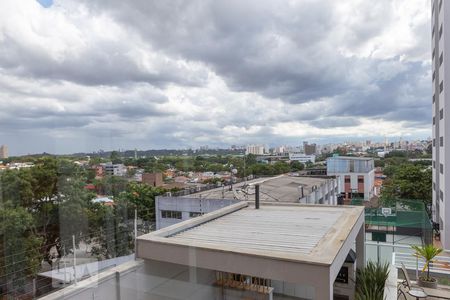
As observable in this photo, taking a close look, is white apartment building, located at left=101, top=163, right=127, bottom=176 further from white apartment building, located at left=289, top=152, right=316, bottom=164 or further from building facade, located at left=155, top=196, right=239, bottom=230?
white apartment building, located at left=289, top=152, right=316, bottom=164

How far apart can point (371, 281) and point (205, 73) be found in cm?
368

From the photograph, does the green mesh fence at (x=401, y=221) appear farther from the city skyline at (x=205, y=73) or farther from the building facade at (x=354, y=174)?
the city skyline at (x=205, y=73)

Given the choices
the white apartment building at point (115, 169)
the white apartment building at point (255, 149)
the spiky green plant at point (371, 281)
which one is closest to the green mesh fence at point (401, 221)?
the spiky green plant at point (371, 281)

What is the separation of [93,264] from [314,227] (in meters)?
2.22

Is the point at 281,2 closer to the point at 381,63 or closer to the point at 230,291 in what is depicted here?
the point at 381,63

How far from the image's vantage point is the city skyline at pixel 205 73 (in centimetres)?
306

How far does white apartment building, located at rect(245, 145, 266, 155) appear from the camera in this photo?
175 inches

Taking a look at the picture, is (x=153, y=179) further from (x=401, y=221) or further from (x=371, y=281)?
(x=401, y=221)

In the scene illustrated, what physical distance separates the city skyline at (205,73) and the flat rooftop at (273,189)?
101 cm

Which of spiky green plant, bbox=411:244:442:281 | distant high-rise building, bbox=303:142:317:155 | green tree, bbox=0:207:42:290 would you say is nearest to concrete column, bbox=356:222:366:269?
spiky green plant, bbox=411:244:442:281

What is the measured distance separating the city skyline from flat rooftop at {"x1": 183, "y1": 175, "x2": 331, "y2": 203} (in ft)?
3.32

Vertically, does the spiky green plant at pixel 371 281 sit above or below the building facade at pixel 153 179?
below

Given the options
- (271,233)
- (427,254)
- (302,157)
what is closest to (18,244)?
(271,233)

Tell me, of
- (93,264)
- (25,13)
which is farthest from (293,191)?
(25,13)
